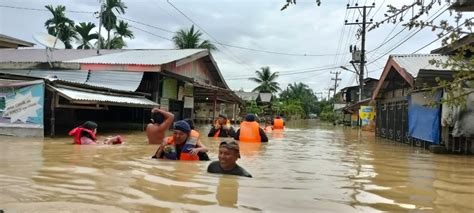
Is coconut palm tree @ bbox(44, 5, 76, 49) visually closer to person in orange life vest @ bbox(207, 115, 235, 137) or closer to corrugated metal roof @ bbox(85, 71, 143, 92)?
corrugated metal roof @ bbox(85, 71, 143, 92)

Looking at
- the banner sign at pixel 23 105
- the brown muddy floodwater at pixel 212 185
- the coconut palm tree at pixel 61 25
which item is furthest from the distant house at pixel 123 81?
the coconut palm tree at pixel 61 25

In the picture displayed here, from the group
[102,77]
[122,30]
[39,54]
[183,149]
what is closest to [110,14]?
[122,30]

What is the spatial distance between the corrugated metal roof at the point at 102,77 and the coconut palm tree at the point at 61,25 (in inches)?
904

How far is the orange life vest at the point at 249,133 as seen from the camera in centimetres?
1480

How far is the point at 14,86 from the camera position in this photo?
48.2 feet

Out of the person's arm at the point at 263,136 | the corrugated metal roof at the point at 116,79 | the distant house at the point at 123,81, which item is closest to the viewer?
the person's arm at the point at 263,136

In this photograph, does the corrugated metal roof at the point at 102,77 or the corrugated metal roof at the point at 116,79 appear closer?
the corrugated metal roof at the point at 116,79

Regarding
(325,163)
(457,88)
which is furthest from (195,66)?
(457,88)

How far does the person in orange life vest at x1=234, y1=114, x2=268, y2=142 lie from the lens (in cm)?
1481

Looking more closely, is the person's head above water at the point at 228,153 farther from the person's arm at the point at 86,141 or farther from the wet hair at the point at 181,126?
the person's arm at the point at 86,141

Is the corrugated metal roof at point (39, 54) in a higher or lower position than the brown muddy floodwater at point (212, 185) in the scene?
higher

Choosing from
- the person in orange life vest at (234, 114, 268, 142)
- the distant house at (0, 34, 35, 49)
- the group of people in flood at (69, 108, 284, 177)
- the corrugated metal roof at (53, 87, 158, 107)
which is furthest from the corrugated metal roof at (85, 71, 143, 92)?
the distant house at (0, 34, 35, 49)

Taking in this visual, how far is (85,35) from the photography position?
4384 centimetres

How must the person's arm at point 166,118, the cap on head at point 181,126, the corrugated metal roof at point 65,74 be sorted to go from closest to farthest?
the cap on head at point 181,126
the person's arm at point 166,118
the corrugated metal roof at point 65,74
